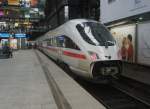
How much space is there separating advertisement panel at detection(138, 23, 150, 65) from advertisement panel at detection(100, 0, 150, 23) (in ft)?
2.83

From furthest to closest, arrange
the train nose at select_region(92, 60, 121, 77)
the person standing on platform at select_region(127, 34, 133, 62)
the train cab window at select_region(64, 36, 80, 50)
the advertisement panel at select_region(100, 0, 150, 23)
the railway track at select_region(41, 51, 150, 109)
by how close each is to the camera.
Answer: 1. the person standing on platform at select_region(127, 34, 133, 62)
2. the advertisement panel at select_region(100, 0, 150, 23)
3. the train cab window at select_region(64, 36, 80, 50)
4. the train nose at select_region(92, 60, 121, 77)
5. the railway track at select_region(41, 51, 150, 109)

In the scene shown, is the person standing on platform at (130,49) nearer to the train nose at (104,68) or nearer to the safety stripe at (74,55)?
the safety stripe at (74,55)

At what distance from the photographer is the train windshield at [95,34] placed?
14148 mm

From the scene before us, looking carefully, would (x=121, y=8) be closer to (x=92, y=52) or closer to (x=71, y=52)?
(x=71, y=52)

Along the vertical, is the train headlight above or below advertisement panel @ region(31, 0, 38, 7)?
below

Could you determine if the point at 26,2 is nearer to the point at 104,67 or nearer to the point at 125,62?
the point at 125,62

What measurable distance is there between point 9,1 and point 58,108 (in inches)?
1731

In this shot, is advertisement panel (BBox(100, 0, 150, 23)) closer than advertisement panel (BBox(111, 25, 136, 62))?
Yes

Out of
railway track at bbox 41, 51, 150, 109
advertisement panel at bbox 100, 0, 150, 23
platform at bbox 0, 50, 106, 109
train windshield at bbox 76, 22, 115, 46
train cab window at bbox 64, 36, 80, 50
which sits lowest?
railway track at bbox 41, 51, 150, 109

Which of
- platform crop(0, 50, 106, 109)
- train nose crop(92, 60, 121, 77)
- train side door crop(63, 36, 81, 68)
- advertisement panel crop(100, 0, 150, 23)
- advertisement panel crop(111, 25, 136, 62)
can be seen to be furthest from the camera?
advertisement panel crop(111, 25, 136, 62)

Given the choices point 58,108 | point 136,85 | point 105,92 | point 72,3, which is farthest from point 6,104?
point 72,3

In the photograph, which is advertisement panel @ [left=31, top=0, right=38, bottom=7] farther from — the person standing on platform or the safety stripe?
the safety stripe

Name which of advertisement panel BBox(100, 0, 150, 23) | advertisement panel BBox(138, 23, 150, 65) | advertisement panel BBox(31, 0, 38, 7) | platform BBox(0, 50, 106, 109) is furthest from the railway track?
advertisement panel BBox(31, 0, 38, 7)

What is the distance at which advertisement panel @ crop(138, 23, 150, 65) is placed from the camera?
59.7ft
